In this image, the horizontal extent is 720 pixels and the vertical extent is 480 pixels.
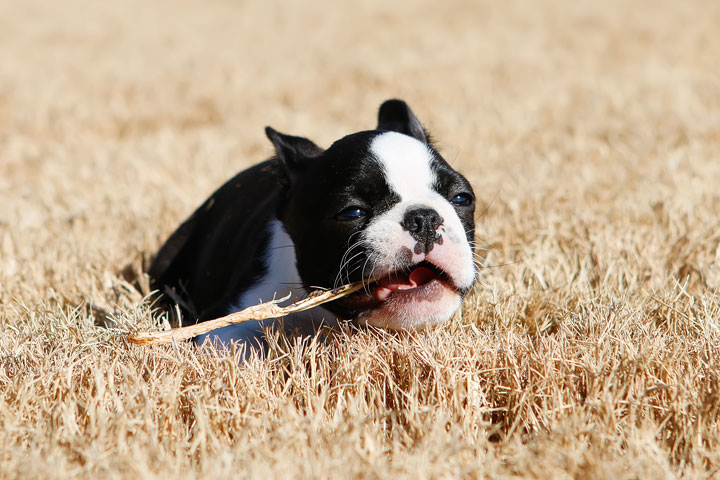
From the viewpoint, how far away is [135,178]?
22.2 feet

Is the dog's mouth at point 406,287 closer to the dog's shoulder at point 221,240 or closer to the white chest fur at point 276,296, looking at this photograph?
the white chest fur at point 276,296

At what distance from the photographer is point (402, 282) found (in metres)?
3.03

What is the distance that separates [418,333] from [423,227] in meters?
0.45

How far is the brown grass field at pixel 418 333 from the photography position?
7.55 ft

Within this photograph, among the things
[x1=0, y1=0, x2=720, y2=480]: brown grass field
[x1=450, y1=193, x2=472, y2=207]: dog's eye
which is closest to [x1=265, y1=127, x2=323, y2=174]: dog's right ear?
[x1=450, y1=193, x2=472, y2=207]: dog's eye

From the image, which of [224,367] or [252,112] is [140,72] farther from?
[224,367]

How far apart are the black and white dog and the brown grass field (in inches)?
6.5

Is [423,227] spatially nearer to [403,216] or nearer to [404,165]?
[403,216]

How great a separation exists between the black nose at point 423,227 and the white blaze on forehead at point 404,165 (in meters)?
0.18

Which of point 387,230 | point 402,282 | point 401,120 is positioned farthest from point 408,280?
point 401,120

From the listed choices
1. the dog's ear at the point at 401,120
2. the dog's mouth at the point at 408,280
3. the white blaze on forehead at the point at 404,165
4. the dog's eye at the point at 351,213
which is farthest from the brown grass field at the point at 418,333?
the dog's ear at the point at 401,120

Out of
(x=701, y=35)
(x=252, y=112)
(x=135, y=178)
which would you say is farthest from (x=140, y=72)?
(x=701, y=35)

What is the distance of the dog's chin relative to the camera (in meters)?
2.97

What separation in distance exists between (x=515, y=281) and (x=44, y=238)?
9.63 ft
